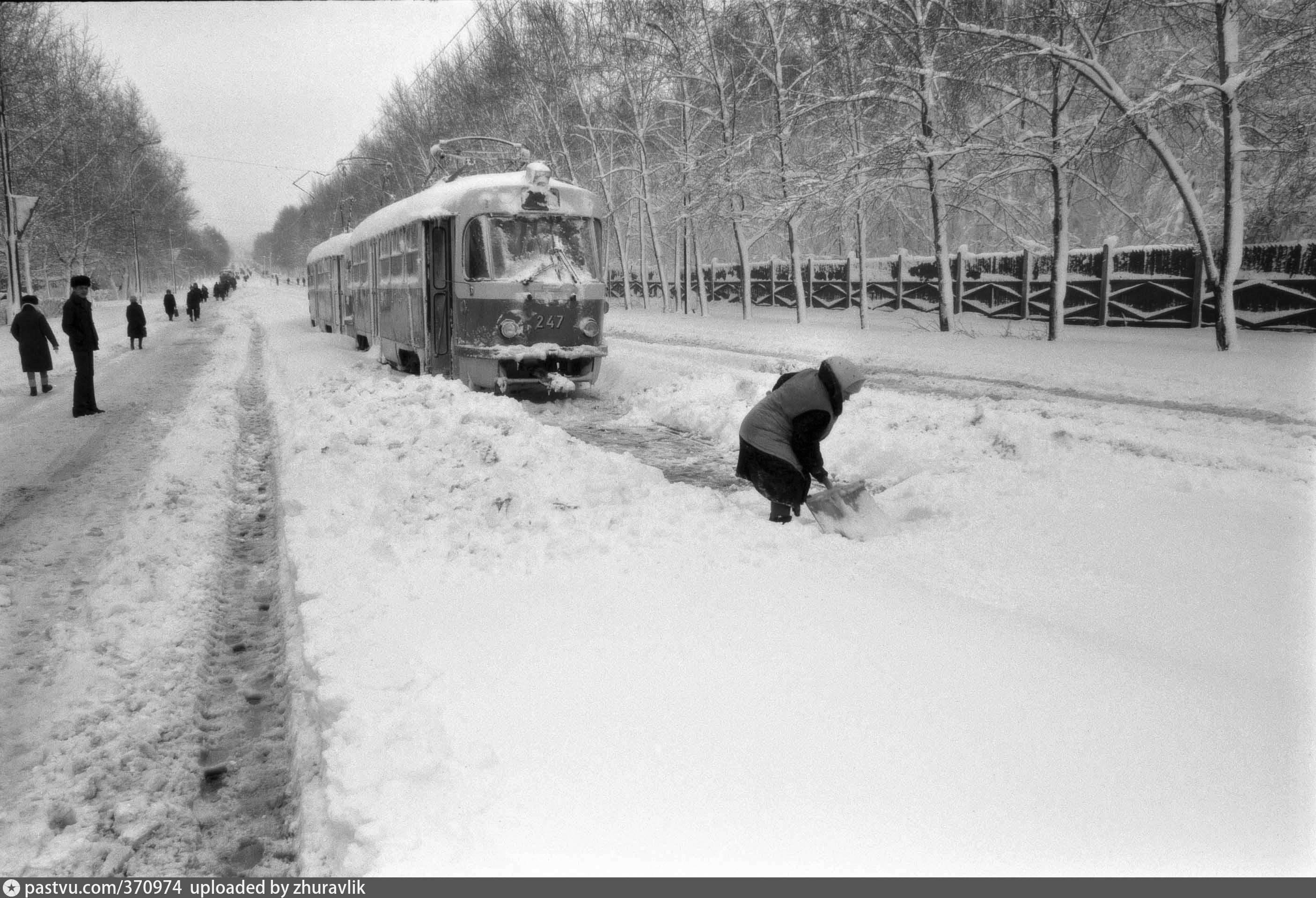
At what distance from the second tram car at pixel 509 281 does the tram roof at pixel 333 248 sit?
9.35m

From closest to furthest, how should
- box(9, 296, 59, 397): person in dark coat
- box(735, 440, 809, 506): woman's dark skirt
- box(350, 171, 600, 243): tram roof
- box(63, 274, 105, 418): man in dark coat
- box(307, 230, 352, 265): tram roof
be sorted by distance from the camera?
box(735, 440, 809, 506): woman's dark skirt < box(63, 274, 105, 418): man in dark coat < box(350, 171, 600, 243): tram roof < box(9, 296, 59, 397): person in dark coat < box(307, 230, 352, 265): tram roof

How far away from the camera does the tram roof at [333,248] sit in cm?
2328

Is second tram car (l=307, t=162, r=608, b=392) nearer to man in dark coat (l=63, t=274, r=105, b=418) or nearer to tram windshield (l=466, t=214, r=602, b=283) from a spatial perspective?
tram windshield (l=466, t=214, r=602, b=283)

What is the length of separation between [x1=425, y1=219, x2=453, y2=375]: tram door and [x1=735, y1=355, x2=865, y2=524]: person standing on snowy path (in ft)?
25.2

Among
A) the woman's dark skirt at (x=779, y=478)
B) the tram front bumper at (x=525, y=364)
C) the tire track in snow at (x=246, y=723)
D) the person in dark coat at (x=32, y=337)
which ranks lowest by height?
the tire track in snow at (x=246, y=723)

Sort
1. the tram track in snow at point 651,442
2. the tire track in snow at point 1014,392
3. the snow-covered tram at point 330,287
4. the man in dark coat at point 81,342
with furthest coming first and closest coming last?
the snow-covered tram at point 330,287, the man in dark coat at point 81,342, the tire track in snow at point 1014,392, the tram track in snow at point 651,442

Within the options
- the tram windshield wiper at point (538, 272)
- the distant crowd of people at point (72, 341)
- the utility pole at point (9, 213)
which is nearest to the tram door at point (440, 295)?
the tram windshield wiper at point (538, 272)

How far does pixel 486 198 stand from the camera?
12.2 m

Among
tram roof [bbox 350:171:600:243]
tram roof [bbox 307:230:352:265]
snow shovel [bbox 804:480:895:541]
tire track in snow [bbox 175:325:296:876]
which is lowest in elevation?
tire track in snow [bbox 175:325:296:876]

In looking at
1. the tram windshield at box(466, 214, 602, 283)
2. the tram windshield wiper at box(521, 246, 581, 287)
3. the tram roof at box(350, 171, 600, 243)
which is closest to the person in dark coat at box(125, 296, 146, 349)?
the tram roof at box(350, 171, 600, 243)

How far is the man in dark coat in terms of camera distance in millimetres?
11492

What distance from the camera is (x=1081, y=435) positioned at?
28.6ft

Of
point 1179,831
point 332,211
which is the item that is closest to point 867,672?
point 1179,831

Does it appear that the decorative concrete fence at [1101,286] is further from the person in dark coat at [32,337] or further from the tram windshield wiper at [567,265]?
the person in dark coat at [32,337]
